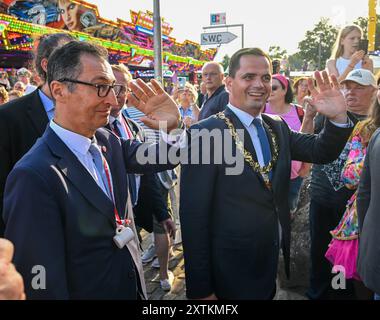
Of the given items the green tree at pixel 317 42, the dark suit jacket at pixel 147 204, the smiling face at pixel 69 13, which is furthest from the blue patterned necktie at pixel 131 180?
the green tree at pixel 317 42

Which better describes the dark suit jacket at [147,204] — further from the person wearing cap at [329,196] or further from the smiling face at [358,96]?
the smiling face at [358,96]

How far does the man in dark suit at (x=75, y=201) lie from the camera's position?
132 cm

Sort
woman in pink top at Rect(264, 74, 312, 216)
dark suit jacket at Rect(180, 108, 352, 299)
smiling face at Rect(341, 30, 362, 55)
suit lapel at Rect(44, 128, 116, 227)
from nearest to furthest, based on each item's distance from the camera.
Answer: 1. suit lapel at Rect(44, 128, 116, 227)
2. dark suit jacket at Rect(180, 108, 352, 299)
3. woman in pink top at Rect(264, 74, 312, 216)
4. smiling face at Rect(341, 30, 362, 55)

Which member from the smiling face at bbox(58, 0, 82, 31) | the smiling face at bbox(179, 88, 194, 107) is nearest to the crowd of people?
the smiling face at bbox(179, 88, 194, 107)

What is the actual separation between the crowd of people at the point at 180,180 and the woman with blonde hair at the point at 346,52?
1.54 meters

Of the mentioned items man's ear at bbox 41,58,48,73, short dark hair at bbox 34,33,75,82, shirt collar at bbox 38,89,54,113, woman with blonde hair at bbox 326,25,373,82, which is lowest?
shirt collar at bbox 38,89,54,113

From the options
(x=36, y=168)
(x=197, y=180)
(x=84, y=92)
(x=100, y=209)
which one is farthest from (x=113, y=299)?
(x=84, y=92)

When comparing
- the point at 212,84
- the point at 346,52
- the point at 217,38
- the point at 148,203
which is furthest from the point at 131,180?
the point at 217,38

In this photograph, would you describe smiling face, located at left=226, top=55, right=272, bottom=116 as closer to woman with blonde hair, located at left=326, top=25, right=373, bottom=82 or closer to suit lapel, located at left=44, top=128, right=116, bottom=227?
suit lapel, located at left=44, top=128, right=116, bottom=227

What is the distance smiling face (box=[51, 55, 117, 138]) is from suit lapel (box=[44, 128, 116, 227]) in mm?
99

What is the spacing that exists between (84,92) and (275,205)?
128 cm

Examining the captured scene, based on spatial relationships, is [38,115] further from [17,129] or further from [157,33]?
[157,33]

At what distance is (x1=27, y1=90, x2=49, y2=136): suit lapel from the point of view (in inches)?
Result: 83.9

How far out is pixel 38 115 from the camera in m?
2.15
